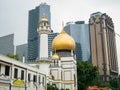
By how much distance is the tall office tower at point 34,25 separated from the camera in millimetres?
133250

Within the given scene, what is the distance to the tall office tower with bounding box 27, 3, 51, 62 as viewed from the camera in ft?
437

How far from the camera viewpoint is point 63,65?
53.7 m

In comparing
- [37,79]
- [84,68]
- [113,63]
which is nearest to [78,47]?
[113,63]

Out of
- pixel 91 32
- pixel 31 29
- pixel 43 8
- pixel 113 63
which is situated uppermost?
pixel 43 8

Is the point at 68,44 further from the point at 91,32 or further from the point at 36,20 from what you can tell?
the point at 36,20

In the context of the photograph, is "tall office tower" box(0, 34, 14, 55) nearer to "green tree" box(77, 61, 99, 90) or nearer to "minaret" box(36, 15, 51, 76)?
"green tree" box(77, 61, 99, 90)

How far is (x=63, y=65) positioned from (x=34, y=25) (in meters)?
93.6

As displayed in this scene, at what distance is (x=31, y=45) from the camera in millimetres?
134875

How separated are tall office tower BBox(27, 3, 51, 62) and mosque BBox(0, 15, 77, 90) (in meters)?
76.1

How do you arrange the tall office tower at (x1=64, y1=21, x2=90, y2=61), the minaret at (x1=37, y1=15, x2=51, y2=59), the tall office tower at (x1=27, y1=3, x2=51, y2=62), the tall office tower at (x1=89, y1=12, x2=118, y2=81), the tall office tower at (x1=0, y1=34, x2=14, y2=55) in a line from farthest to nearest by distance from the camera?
the tall office tower at (x1=64, y1=21, x2=90, y2=61) → the tall office tower at (x1=27, y1=3, x2=51, y2=62) → the tall office tower at (x1=89, y1=12, x2=118, y2=81) → the tall office tower at (x1=0, y1=34, x2=14, y2=55) → the minaret at (x1=37, y1=15, x2=51, y2=59)

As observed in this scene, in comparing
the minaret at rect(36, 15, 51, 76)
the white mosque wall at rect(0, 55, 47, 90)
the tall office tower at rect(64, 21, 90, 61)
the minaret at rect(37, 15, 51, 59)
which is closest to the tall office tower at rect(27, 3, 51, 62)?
the tall office tower at rect(64, 21, 90, 61)

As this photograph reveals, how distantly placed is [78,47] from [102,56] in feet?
169

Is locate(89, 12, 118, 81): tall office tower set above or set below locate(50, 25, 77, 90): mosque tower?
above

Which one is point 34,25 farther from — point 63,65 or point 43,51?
point 43,51
